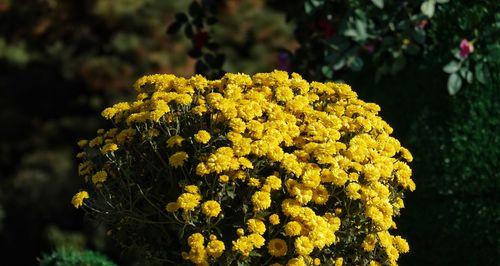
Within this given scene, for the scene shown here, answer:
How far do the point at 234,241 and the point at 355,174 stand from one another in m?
0.51

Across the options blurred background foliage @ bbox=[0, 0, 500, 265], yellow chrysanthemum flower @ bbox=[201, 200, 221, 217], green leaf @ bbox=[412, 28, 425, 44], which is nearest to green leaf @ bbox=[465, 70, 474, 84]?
blurred background foliage @ bbox=[0, 0, 500, 265]

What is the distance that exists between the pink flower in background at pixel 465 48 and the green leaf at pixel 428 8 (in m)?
0.21

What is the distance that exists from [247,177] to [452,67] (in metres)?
1.54

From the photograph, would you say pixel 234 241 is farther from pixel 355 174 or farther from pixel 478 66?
pixel 478 66

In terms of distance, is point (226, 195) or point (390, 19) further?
point (390, 19)

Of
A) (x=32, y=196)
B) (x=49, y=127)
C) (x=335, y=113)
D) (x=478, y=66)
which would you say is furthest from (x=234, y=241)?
(x=49, y=127)

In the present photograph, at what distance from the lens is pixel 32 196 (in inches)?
357

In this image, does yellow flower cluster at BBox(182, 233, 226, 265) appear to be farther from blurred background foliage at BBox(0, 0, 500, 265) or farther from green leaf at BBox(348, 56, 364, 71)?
green leaf at BBox(348, 56, 364, 71)

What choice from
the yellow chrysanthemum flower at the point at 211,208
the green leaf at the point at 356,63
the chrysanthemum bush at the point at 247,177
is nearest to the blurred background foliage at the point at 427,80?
the green leaf at the point at 356,63

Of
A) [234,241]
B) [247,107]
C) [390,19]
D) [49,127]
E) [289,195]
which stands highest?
[49,127]

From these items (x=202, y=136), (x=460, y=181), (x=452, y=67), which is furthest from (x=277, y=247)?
(x=452, y=67)

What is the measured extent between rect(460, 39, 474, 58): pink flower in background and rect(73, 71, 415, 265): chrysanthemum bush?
963mm

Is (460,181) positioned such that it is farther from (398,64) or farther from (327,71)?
(327,71)

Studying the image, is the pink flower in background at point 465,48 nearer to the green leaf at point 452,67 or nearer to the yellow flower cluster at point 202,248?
the green leaf at point 452,67
